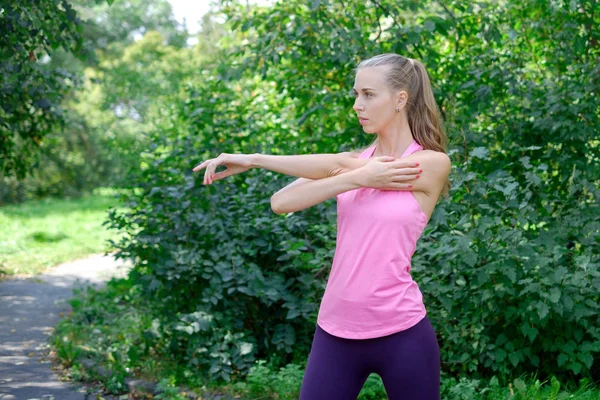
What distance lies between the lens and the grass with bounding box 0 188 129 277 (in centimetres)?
1106

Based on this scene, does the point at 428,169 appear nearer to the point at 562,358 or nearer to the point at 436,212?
the point at 436,212

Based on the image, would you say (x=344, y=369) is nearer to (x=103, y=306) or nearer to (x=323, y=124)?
(x=323, y=124)

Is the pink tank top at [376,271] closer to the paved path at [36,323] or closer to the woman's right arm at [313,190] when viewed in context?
the woman's right arm at [313,190]

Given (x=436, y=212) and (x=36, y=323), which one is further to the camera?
(x=36, y=323)

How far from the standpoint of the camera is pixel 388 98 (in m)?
2.32

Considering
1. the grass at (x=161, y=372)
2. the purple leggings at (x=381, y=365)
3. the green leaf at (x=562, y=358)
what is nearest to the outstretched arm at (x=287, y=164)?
the purple leggings at (x=381, y=365)

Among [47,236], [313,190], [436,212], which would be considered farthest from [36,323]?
[47,236]

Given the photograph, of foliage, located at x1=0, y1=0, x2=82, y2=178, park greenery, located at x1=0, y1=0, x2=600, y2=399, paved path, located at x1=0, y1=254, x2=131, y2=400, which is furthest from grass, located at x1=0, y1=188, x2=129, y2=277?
park greenery, located at x1=0, y1=0, x2=600, y2=399

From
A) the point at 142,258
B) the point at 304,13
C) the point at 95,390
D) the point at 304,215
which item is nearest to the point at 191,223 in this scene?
the point at 142,258

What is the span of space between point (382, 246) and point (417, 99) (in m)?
0.52

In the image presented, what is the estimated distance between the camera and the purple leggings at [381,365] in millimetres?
2193

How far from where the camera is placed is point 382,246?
86.3 inches

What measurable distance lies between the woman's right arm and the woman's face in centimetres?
20

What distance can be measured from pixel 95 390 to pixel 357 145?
2581 mm
